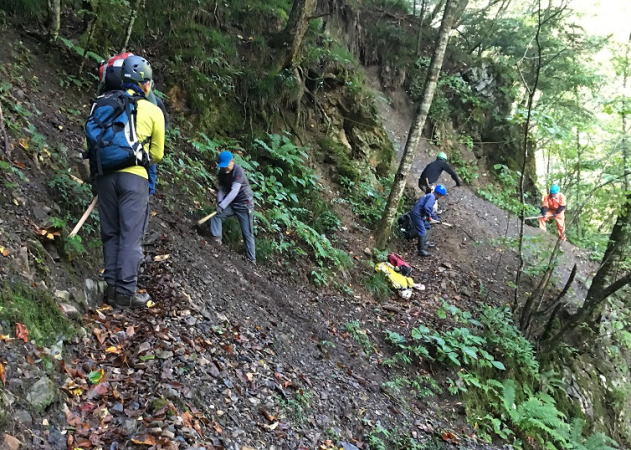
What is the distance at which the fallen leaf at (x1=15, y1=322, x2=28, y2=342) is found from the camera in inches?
130

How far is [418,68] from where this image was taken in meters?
18.3

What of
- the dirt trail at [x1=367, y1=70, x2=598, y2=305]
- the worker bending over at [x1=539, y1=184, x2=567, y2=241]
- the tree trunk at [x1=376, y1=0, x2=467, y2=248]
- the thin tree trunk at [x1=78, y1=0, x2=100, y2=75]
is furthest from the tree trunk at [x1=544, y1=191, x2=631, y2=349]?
the thin tree trunk at [x1=78, y1=0, x2=100, y2=75]

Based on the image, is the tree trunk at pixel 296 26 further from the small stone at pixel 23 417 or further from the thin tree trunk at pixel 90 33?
the small stone at pixel 23 417

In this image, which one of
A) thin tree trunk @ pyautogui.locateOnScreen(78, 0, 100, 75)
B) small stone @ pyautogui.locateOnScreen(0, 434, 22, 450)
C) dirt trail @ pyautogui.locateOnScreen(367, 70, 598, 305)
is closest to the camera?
small stone @ pyautogui.locateOnScreen(0, 434, 22, 450)

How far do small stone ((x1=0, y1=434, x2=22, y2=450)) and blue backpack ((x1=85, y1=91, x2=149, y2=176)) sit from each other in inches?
96.6

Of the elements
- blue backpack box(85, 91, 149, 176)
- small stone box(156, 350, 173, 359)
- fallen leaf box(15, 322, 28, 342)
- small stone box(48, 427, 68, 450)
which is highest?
blue backpack box(85, 91, 149, 176)

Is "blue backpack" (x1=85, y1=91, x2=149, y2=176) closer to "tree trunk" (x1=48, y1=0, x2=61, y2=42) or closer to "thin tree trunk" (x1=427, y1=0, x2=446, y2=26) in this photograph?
"tree trunk" (x1=48, y1=0, x2=61, y2=42)

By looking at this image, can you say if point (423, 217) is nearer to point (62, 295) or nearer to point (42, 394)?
point (62, 295)

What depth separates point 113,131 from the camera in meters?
4.25

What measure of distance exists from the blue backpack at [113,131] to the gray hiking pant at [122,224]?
0.16 metres

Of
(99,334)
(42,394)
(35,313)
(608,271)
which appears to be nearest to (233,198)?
(99,334)

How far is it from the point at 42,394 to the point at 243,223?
193 inches

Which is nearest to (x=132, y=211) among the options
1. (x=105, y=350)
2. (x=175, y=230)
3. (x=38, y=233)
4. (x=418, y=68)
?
(x=38, y=233)

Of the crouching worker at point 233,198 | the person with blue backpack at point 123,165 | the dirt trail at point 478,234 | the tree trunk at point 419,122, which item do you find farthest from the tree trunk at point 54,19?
the dirt trail at point 478,234
